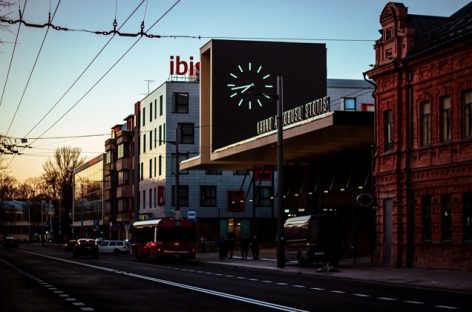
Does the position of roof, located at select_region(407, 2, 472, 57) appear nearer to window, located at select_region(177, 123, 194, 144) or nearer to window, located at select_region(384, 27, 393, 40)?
window, located at select_region(384, 27, 393, 40)

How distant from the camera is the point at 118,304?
67.9 ft

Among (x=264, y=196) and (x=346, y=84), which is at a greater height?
(x=346, y=84)

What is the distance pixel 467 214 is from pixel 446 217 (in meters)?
1.65

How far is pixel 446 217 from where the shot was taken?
3762 centimetres

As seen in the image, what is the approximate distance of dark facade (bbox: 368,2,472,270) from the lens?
36.2m

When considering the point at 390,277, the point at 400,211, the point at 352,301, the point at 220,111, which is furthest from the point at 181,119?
the point at 352,301

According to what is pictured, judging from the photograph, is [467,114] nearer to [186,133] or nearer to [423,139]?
[423,139]

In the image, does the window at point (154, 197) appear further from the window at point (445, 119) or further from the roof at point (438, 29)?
the window at point (445, 119)

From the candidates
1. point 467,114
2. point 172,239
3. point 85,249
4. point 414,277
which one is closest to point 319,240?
point 467,114

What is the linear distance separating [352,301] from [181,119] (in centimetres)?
7336

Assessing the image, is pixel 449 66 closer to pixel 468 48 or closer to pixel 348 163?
pixel 468 48

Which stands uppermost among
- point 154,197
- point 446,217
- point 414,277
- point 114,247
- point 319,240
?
point 154,197

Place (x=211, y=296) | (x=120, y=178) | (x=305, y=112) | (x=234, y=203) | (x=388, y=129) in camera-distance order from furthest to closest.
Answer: (x=120, y=178) → (x=234, y=203) → (x=305, y=112) → (x=388, y=129) → (x=211, y=296)

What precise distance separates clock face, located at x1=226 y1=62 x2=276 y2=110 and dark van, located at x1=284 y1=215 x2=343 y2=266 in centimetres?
2756
